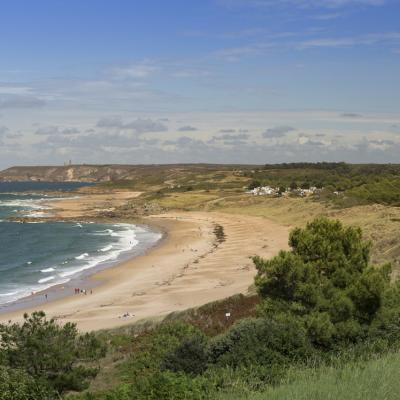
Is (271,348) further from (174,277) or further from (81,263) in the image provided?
(81,263)

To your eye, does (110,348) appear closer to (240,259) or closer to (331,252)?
(331,252)

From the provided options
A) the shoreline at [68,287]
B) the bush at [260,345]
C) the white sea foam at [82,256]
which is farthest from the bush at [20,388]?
Result: the white sea foam at [82,256]

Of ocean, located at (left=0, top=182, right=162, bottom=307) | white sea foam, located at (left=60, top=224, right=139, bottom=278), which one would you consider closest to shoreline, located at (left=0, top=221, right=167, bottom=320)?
ocean, located at (left=0, top=182, right=162, bottom=307)

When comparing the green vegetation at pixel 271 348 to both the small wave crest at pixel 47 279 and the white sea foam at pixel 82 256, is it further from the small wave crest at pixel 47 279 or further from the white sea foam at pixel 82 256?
the white sea foam at pixel 82 256

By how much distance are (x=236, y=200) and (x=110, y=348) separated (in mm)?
82439

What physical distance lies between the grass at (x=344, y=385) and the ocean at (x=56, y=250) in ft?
100

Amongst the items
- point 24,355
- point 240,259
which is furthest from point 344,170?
point 24,355

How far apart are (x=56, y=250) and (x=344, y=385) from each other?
54.6 metres

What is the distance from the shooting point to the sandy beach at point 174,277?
104 feet

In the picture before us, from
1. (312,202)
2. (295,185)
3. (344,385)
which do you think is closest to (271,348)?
(344,385)

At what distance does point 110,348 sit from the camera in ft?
61.8

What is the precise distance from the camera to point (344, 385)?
22.7ft

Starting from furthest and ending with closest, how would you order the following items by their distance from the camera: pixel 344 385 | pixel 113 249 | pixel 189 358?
pixel 113 249, pixel 189 358, pixel 344 385

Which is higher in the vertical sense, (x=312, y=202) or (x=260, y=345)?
(x=312, y=202)
